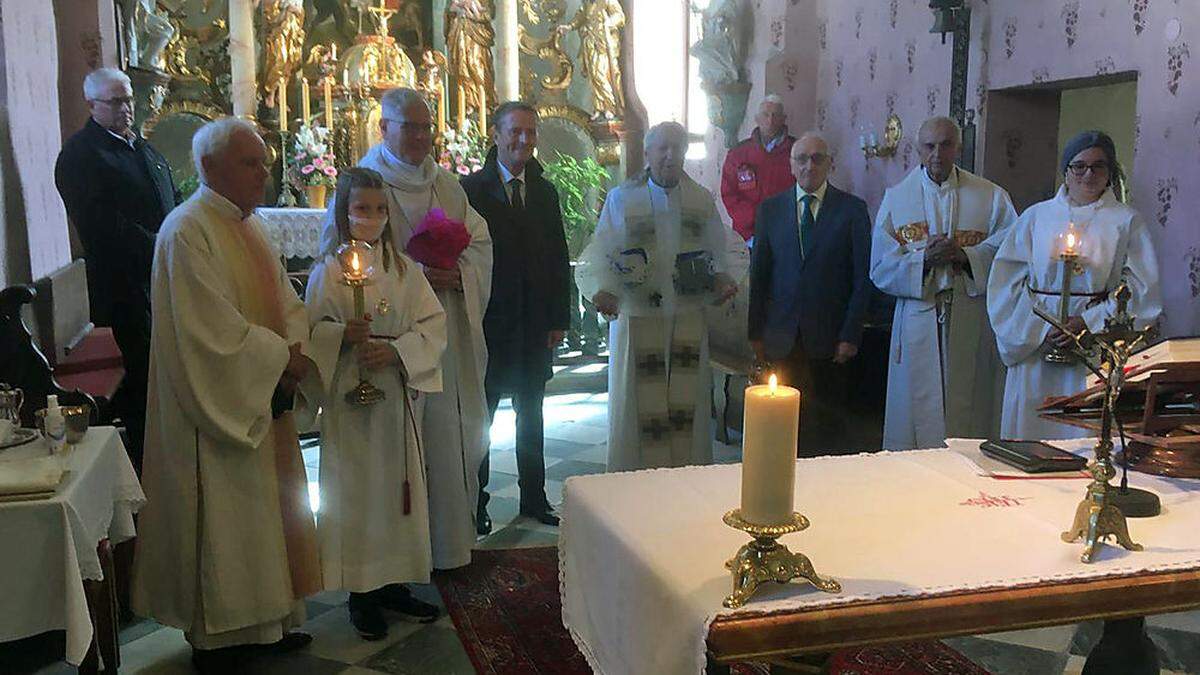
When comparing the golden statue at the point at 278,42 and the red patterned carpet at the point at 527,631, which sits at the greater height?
the golden statue at the point at 278,42

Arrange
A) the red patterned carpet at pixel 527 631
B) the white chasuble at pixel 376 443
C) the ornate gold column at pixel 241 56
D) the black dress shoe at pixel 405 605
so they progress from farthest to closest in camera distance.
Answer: the ornate gold column at pixel 241 56 → the black dress shoe at pixel 405 605 → the white chasuble at pixel 376 443 → the red patterned carpet at pixel 527 631

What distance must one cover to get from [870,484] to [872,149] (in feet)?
18.2

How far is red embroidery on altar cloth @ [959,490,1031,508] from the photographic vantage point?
187 cm

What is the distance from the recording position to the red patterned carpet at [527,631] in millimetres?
3080

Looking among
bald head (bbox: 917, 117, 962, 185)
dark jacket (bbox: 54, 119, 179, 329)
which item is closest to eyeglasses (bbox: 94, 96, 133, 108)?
dark jacket (bbox: 54, 119, 179, 329)

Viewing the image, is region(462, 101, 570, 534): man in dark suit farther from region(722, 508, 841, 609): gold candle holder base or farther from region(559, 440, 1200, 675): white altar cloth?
region(722, 508, 841, 609): gold candle holder base

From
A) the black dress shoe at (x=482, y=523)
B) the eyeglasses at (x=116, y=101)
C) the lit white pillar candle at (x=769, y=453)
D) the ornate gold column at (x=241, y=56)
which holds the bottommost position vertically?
the black dress shoe at (x=482, y=523)

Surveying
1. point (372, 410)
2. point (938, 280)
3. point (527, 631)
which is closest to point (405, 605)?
point (527, 631)

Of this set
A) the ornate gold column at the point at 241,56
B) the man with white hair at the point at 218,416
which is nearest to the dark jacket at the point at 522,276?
the man with white hair at the point at 218,416

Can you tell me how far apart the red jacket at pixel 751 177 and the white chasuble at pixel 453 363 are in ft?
11.5

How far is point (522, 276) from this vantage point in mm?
4367

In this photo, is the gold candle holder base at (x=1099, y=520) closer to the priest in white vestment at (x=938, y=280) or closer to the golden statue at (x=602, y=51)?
the priest in white vestment at (x=938, y=280)

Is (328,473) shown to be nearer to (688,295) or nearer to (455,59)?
(688,295)

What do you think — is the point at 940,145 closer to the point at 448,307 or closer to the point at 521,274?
the point at 521,274
